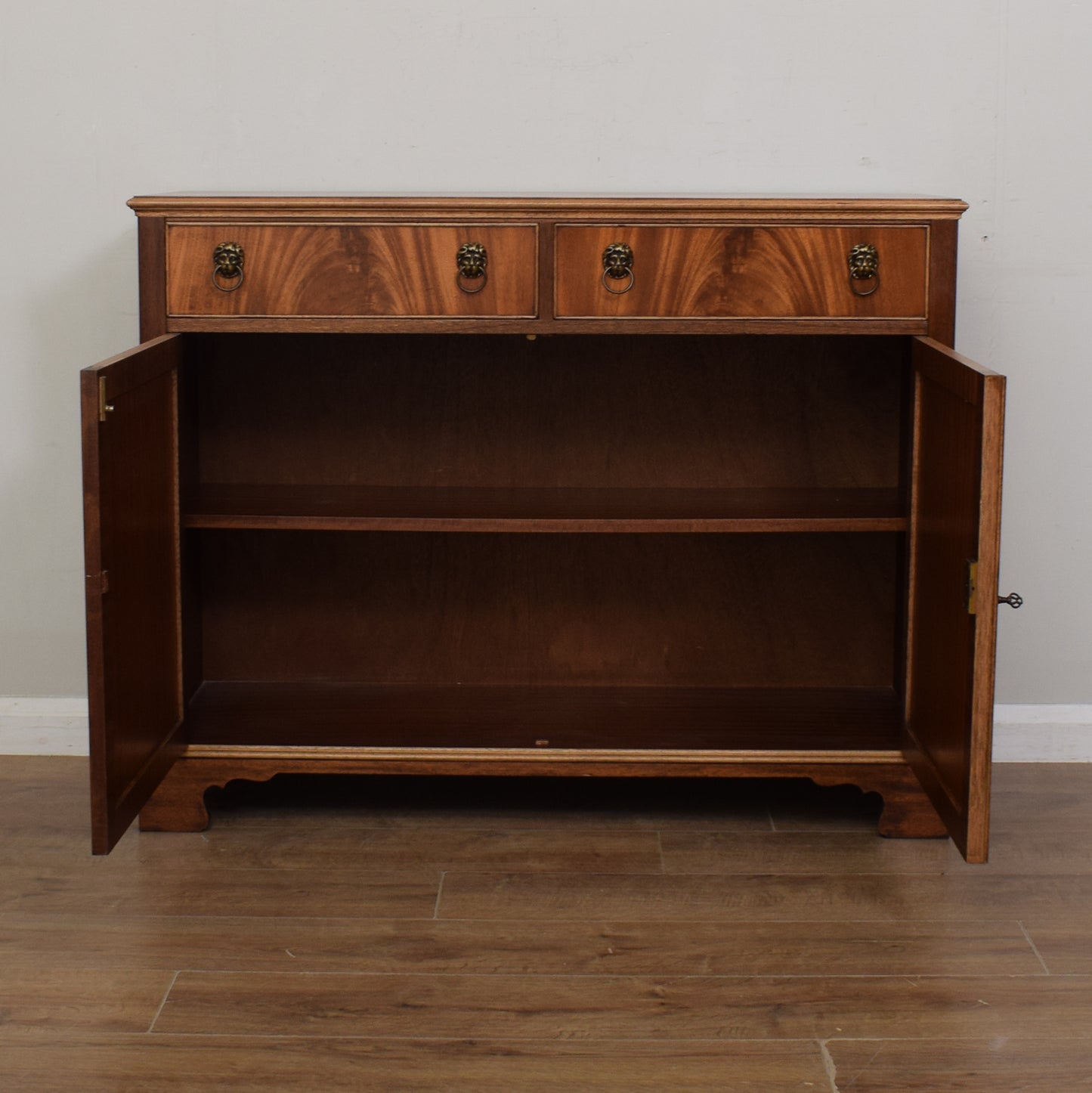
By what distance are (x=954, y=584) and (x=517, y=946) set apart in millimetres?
845

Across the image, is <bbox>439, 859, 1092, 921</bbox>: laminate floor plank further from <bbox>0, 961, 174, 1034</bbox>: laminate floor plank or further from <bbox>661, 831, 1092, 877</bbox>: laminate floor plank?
<bbox>0, 961, 174, 1034</bbox>: laminate floor plank

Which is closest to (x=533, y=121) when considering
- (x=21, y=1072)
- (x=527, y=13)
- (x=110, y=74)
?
(x=527, y=13)

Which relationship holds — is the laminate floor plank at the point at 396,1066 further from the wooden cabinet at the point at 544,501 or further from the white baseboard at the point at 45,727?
the white baseboard at the point at 45,727

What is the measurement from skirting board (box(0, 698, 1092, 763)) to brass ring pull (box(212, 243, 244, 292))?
1.05 m

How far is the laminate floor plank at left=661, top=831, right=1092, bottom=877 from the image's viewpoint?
2.41 meters

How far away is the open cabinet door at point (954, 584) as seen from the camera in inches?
79.2

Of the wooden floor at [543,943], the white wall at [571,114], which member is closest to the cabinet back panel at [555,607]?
the wooden floor at [543,943]

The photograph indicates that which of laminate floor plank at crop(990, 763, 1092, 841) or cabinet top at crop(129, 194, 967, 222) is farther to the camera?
laminate floor plank at crop(990, 763, 1092, 841)

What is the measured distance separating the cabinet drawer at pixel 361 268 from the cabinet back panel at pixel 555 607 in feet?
1.95

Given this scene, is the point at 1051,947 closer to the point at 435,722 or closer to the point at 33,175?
the point at 435,722

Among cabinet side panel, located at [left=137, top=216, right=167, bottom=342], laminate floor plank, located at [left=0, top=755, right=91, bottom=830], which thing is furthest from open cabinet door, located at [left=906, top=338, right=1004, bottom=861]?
laminate floor plank, located at [left=0, top=755, right=91, bottom=830]

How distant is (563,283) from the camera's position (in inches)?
92.9

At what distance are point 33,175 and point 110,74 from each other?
24 cm

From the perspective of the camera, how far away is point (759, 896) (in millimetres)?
2307
